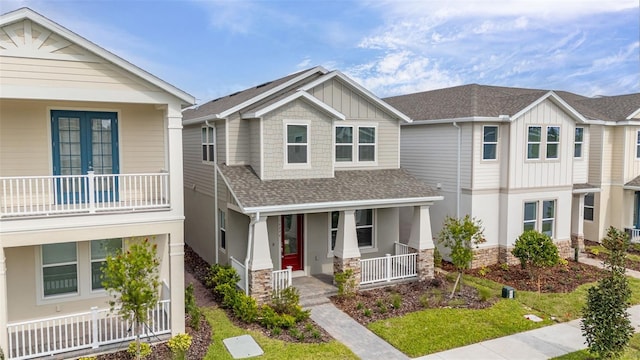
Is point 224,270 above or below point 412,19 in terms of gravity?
below

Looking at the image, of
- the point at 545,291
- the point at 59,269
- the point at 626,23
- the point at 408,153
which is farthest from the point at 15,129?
the point at 626,23

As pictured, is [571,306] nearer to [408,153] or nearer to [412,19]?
[408,153]

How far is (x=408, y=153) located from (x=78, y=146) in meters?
13.9

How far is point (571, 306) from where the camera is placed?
13.4 m

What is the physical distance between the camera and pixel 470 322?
1203 centimetres

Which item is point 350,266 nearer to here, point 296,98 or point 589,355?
point 296,98

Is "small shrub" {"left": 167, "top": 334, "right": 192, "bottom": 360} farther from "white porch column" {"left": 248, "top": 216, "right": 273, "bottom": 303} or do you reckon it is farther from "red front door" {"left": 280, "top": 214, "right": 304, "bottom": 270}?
"red front door" {"left": 280, "top": 214, "right": 304, "bottom": 270}

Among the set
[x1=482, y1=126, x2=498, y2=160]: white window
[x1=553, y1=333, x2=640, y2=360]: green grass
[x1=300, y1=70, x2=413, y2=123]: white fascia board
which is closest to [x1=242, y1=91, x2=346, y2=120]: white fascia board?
[x1=300, y1=70, x2=413, y2=123]: white fascia board

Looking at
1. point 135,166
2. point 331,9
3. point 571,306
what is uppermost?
point 331,9

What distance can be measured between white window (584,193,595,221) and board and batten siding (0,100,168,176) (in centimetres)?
2179

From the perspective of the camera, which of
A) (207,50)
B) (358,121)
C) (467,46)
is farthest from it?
(207,50)

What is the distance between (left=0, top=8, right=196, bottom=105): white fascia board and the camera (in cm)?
875

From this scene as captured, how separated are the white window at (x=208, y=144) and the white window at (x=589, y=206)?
19.2 meters

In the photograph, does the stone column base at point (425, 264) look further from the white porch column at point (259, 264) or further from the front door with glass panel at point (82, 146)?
the front door with glass panel at point (82, 146)
